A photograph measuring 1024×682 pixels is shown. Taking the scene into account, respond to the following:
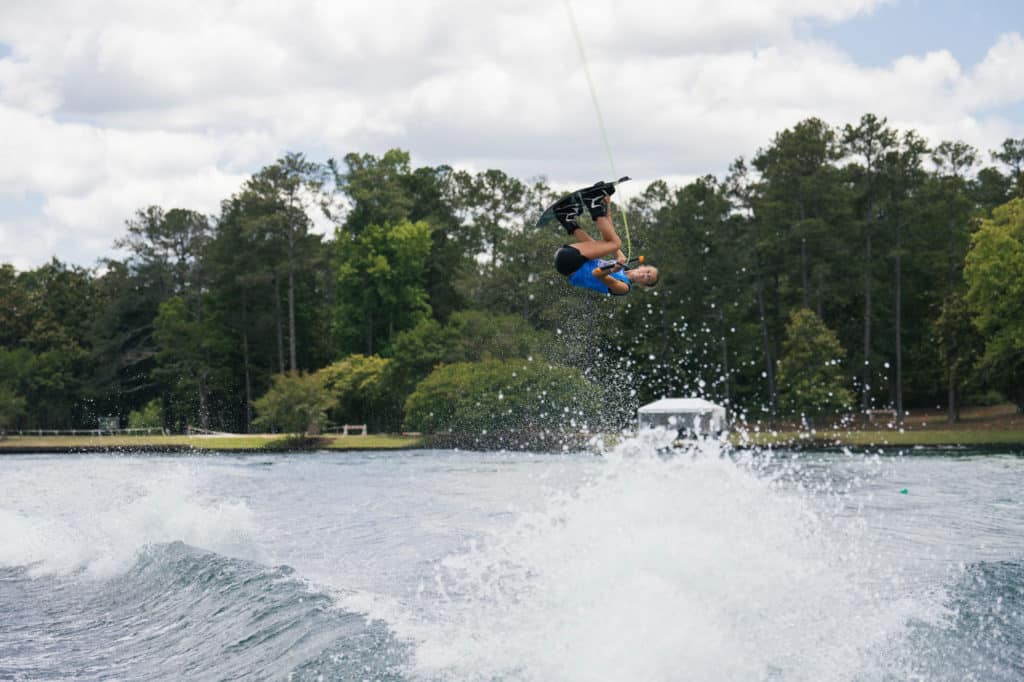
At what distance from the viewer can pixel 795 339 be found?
54.5m

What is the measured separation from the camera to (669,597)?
31.1 feet

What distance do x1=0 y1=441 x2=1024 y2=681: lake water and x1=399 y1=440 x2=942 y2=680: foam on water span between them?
0.03 meters

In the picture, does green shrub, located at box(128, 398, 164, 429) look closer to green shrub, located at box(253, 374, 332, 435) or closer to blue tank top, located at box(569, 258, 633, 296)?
green shrub, located at box(253, 374, 332, 435)

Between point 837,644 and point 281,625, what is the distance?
616 cm

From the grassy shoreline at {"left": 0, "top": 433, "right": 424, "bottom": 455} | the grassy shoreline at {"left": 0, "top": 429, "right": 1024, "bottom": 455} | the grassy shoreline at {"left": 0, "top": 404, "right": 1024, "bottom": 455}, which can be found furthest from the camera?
the grassy shoreline at {"left": 0, "top": 433, "right": 424, "bottom": 455}

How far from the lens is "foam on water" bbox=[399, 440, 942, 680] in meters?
8.95

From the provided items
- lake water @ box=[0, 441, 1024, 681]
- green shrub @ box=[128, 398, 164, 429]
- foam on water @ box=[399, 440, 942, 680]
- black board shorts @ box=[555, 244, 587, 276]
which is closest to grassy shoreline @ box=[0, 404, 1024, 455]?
green shrub @ box=[128, 398, 164, 429]

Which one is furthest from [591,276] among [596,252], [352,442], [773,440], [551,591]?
[352,442]


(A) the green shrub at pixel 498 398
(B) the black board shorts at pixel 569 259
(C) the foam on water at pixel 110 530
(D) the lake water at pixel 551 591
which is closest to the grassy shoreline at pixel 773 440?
(A) the green shrub at pixel 498 398

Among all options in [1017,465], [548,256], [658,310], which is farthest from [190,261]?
[1017,465]

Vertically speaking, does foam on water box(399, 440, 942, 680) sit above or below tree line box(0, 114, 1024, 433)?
below

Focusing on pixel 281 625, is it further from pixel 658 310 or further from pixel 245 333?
pixel 245 333

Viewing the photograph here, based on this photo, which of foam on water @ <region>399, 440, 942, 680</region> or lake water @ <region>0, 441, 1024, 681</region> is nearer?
foam on water @ <region>399, 440, 942, 680</region>

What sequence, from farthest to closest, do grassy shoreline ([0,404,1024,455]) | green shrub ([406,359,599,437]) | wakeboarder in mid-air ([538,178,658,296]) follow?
green shrub ([406,359,599,437]) < grassy shoreline ([0,404,1024,455]) < wakeboarder in mid-air ([538,178,658,296])
